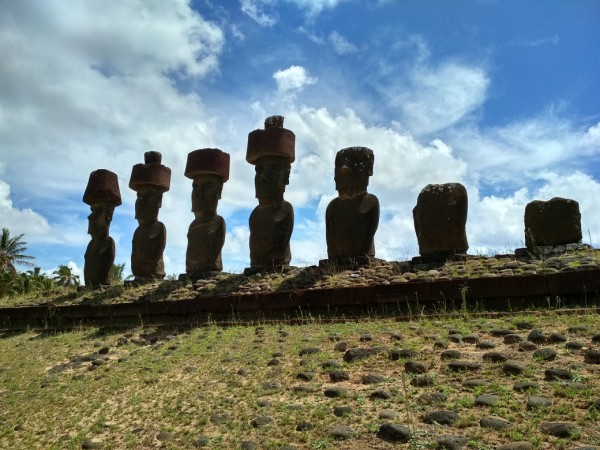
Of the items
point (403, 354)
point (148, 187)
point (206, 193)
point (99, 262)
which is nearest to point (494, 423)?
point (403, 354)

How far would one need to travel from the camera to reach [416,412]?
3.38m

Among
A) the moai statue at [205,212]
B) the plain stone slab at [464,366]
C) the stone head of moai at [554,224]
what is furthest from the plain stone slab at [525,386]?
the moai statue at [205,212]

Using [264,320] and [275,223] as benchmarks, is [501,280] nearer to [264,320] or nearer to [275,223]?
[264,320]

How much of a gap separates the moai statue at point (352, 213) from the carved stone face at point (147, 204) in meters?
4.86

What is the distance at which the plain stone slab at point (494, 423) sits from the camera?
3041mm

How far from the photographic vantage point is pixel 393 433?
3133 mm

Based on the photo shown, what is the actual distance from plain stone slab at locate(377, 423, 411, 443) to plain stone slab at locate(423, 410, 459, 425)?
181 mm

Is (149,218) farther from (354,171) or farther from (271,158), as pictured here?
(354,171)

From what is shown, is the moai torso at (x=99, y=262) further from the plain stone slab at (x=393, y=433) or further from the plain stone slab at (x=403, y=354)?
the plain stone slab at (x=393, y=433)

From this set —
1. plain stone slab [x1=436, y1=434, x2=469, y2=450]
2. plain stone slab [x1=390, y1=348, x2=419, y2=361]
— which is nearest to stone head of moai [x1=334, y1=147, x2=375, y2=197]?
plain stone slab [x1=390, y1=348, x2=419, y2=361]

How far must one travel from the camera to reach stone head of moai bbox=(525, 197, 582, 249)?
8.19 m

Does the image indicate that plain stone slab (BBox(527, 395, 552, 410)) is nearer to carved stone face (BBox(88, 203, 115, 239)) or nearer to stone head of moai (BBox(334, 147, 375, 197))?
stone head of moai (BBox(334, 147, 375, 197))

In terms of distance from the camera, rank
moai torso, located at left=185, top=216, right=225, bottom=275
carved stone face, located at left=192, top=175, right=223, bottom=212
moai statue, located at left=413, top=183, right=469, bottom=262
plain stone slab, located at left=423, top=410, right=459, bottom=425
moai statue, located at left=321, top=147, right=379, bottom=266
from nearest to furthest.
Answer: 1. plain stone slab, located at left=423, top=410, right=459, bottom=425
2. moai statue, located at left=413, top=183, right=469, bottom=262
3. moai statue, located at left=321, top=147, right=379, bottom=266
4. moai torso, located at left=185, top=216, right=225, bottom=275
5. carved stone face, located at left=192, top=175, right=223, bottom=212

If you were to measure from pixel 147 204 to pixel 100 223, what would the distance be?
1705 mm
